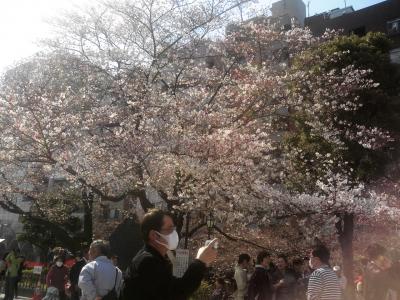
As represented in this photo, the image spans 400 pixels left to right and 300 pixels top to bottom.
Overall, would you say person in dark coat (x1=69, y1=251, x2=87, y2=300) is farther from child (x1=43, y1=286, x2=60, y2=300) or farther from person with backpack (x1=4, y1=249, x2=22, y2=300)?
person with backpack (x1=4, y1=249, x2=22, y2=300)

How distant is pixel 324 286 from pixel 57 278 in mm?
6517

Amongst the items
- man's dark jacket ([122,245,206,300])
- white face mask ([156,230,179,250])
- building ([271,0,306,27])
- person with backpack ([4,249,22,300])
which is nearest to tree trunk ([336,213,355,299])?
person with backpack ([4,249,22,300])

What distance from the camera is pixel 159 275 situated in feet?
9.05

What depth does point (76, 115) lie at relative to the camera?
10.7 meters

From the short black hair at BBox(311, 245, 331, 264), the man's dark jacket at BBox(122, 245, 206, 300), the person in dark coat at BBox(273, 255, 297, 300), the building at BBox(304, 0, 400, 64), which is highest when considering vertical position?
the building at BBox(304, 0, 400, 64)

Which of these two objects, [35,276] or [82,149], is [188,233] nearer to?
[82,149]

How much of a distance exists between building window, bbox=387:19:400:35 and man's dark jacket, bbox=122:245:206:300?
76.9 ft

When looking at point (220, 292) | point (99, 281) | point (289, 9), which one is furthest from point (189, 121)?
point (289, 9)

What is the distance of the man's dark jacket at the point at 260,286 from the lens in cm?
630

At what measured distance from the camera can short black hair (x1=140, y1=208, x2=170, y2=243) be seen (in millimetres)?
3098

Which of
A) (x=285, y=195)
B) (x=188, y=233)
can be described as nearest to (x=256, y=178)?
(x=285, y=195)

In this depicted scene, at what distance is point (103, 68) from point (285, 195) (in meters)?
6.19

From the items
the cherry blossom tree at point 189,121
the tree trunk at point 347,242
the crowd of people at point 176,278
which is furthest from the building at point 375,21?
the crowd of people at point 176,278

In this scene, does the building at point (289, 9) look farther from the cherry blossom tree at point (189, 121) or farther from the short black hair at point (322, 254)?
the short black hair at point (322, 254)
